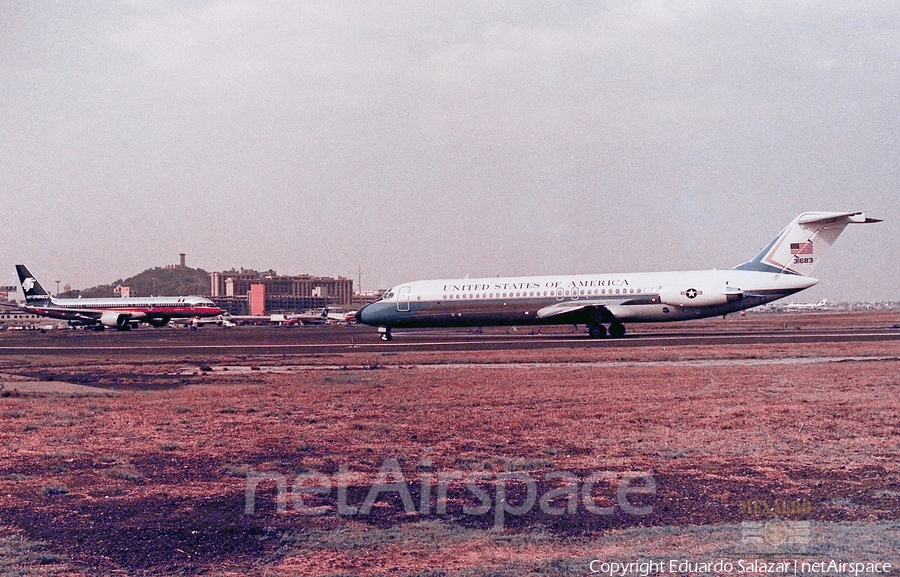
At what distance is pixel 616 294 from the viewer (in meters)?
39.2

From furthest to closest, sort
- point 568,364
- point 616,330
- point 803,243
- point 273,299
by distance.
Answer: point 273,299 → point 616,330 → point 803,243 → point 568,364

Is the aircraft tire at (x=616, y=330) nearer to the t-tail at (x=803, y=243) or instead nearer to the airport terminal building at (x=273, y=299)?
the t-tail at (x=803, y=243)

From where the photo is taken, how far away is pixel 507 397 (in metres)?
15.8

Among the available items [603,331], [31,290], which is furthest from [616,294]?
[31,290]

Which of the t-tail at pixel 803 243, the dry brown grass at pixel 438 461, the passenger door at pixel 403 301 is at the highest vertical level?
the t-tail at pixel 803 243

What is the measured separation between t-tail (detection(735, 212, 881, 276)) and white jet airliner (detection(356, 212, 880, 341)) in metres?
0.04

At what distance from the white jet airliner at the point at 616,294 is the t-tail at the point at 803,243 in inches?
1.7

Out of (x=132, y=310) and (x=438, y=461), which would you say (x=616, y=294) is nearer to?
(x=438, y=461)

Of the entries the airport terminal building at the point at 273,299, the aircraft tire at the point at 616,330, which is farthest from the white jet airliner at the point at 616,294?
the airport terminal building at the point at 273,299

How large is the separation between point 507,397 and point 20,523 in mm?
9901

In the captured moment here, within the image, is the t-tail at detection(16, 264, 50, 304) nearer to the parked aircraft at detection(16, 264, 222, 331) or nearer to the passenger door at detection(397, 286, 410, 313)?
the parked aircraft at detection(16, 264, 222, 331)

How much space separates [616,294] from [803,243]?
8.54 meters

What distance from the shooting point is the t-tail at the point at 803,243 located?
36312 millimetres

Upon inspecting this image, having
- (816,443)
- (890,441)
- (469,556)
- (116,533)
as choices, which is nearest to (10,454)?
(116,533)
